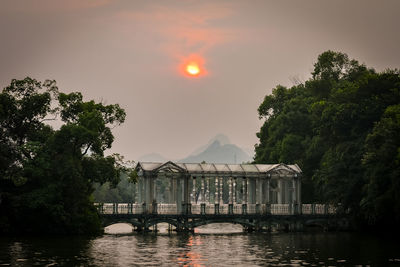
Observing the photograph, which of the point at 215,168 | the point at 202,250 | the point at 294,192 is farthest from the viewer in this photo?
the point at 294,192

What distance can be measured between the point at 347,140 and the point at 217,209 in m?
15.2

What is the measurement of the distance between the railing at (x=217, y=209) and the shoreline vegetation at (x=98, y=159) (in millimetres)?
1650

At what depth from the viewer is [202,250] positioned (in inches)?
1939

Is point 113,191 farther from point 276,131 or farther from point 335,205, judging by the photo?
point 335,205

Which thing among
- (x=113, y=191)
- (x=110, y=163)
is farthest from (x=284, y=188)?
(x=113, y=191)

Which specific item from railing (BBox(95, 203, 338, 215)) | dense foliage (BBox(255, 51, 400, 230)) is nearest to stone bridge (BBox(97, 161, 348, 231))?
railing (BBox(95, 203, 338, 215))

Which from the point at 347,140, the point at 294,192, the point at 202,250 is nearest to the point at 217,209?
the point at 294,192

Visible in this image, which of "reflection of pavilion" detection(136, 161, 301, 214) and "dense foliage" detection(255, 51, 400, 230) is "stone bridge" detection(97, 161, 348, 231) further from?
"dense foliage" detection(255, 51, 400, 230)

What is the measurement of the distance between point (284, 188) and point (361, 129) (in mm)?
10058

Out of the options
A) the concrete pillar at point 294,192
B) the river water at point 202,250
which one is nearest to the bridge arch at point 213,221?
the river water at point 202,250

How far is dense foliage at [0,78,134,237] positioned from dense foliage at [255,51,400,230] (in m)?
21.0

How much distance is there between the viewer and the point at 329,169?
229ft

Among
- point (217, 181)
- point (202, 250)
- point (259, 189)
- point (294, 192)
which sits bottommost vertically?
point (202, 250)

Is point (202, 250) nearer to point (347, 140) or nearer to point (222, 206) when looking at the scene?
point (222, 206)
